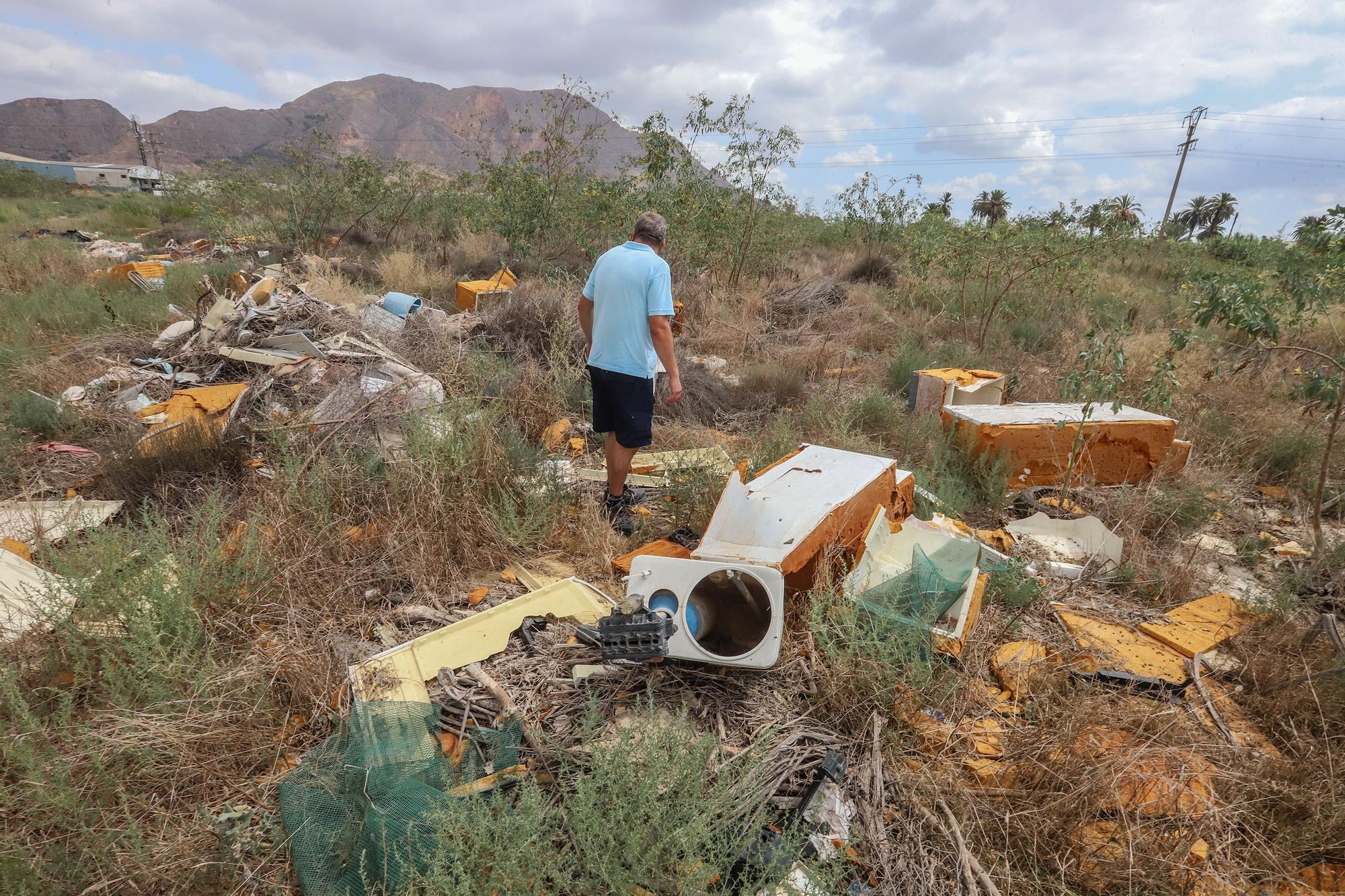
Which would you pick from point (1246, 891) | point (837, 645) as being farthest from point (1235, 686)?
point (837, 645)

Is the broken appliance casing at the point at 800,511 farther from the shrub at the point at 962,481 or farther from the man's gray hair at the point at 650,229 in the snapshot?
the man's gray hair at the point at 650,229

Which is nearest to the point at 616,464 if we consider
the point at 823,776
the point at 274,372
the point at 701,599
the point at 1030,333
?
the point at 701,599

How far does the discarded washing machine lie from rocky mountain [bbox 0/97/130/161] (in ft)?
452

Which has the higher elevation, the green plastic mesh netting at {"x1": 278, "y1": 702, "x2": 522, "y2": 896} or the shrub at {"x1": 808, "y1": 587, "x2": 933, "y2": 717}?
the shrub at {"x1": 808, "y1": 587, "x2": 933, "y2": 717}

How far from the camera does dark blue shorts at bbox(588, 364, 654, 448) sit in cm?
370

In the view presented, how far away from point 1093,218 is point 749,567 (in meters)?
7.43

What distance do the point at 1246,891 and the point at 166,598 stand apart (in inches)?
143

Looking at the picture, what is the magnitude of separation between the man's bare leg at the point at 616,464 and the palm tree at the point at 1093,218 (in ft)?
21.7

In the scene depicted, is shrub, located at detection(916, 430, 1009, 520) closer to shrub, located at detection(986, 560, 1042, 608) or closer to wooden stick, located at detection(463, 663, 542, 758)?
shrub, located at detection(986, 560, 1042, 608)

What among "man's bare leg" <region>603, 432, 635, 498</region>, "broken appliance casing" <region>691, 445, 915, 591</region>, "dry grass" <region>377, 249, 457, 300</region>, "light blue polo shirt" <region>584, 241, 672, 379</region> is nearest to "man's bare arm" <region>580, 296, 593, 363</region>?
"light blue polo shirt" <region>584, 241, 672, 379</region>

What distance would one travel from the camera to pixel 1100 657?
270 centimetres

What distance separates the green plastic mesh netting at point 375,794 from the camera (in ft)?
5.37

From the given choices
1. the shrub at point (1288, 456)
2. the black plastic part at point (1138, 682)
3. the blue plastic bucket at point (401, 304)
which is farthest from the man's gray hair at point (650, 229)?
the shrub at point (1288, 456)

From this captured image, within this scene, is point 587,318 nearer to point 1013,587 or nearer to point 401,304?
point 1013,587
